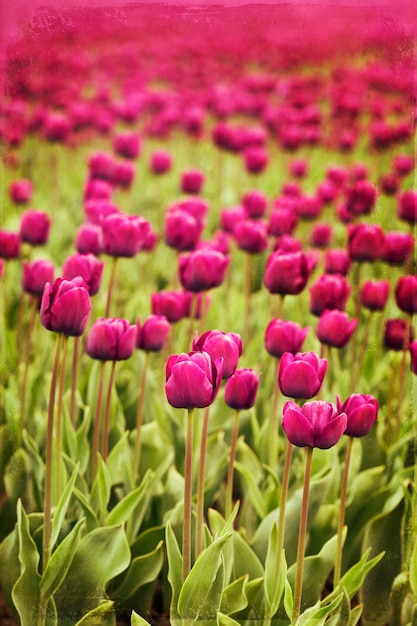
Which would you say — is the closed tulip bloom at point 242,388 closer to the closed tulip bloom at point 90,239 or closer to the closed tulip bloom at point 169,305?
the closed tulip bloom at point 169,305

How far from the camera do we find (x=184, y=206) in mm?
1795

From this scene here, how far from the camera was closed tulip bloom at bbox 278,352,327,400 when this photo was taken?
932mm

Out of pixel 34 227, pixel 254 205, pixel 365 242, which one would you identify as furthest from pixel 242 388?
pixel 254 205

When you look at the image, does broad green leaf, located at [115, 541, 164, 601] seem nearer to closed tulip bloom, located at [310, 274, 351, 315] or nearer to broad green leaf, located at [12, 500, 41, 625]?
broad green leaf, located at [12, 500, 41, 625]

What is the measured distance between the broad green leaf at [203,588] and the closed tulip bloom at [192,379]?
173mm

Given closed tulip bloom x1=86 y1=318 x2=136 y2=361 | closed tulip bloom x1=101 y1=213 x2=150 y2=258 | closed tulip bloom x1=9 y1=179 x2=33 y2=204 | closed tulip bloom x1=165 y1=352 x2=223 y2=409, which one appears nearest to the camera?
closed tulip bloom x1=165 y1=352 x2=223 y2=409

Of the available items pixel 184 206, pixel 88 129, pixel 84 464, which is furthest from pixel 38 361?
pixel 88 129

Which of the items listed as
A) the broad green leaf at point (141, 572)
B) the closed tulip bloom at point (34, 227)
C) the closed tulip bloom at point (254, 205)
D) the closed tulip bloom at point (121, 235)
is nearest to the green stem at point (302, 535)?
the broad green leaf at point (141, 572)

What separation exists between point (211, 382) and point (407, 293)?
0.58 metres

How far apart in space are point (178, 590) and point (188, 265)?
0.54 meters

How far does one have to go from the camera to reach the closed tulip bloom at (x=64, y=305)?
3.19ft

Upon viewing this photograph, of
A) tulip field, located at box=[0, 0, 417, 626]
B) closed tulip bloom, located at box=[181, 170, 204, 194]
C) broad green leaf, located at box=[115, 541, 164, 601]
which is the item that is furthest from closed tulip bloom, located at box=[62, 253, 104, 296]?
closed tulip bloom, located at box=[181, 170, 204, 194]

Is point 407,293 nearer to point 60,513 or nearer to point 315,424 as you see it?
point 315,424

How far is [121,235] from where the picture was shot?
131 centimetres
